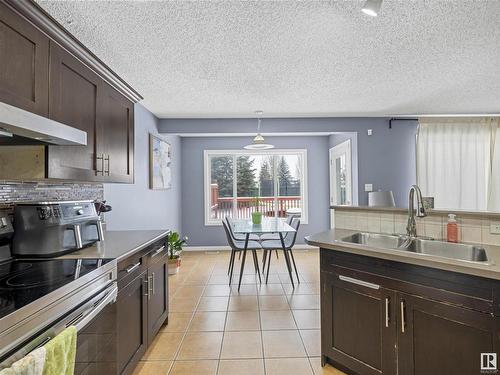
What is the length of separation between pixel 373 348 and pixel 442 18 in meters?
2.14

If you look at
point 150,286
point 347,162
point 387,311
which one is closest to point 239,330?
point 150,286

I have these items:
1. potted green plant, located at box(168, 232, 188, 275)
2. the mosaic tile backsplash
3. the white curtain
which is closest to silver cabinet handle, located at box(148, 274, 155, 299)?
the mosaic tile backsplash

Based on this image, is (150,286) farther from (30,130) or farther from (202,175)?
(202,175)

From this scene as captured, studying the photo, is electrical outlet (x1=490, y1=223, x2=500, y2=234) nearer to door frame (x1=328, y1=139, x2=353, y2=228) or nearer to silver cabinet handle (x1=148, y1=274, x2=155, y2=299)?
silver cabinet handle (x1=148, y1=274, x2=155, y2=299)

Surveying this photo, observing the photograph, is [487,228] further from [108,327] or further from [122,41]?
[122,41]

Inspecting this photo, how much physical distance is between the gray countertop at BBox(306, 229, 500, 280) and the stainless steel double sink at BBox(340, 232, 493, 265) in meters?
0.07

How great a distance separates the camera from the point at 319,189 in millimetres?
5801

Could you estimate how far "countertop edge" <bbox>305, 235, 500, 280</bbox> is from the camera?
126 centimetres

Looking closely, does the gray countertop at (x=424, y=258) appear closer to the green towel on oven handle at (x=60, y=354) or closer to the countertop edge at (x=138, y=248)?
the countertop edge at (x=138, y=248)

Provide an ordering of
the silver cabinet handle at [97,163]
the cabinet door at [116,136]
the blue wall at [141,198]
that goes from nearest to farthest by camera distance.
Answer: the silver cabinet handle at [97,163] → the cabinet door at [116,136] → the blue wall at [141,198]

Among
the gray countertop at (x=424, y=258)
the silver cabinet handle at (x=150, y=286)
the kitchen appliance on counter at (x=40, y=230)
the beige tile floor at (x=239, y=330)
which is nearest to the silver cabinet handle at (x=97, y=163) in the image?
the kitchen appliance on counter at (x=40, y=230)

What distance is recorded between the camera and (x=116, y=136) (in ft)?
7.47

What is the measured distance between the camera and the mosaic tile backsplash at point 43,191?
169 centimetres

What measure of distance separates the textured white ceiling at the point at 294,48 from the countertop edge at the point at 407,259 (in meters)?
1.48
